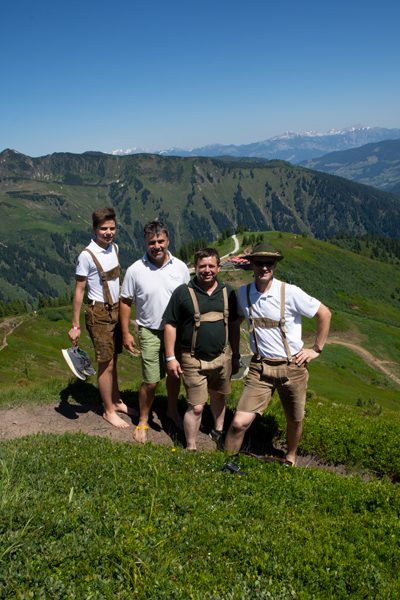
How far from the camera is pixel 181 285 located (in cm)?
855

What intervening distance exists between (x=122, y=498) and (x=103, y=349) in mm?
4162

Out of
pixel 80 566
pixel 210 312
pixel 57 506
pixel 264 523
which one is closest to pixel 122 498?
pixel 57 506

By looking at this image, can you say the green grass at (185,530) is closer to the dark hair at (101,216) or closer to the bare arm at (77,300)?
the bare arm at (77,300)

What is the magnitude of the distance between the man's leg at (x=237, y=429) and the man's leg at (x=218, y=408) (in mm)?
1170

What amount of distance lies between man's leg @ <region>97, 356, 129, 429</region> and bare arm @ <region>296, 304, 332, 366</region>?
432 centimetres

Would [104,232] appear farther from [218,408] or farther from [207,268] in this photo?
[218,408]

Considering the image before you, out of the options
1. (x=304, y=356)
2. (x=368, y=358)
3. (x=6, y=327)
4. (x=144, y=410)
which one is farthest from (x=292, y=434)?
(x=6, y=327)

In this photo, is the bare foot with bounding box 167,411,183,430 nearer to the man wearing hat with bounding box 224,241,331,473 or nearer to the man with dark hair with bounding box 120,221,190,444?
the man with dark hair with bounding box 120,221,190,444

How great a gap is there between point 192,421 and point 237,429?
3.47 ft

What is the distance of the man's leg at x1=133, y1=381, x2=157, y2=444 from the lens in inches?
390

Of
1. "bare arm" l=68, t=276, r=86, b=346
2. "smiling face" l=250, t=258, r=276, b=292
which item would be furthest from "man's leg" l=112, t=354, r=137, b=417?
"smiling face" l=250, t=258, r=276, b=292

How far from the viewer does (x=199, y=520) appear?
591 cm

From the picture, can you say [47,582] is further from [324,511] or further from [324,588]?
[324,511]

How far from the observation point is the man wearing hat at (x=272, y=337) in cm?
794
